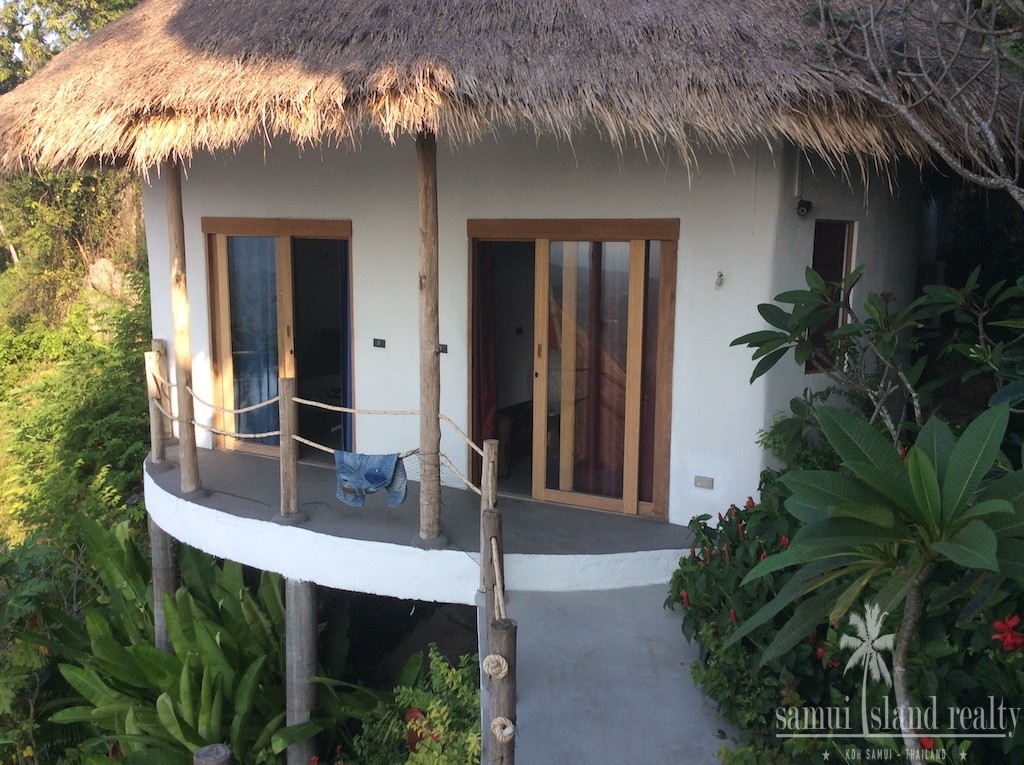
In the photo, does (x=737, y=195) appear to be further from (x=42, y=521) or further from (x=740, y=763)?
(x=42, y=521)

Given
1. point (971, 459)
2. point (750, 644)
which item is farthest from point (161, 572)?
point (971, 459)

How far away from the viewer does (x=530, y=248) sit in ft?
23.6

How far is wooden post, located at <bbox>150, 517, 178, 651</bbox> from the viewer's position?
5.95 meters

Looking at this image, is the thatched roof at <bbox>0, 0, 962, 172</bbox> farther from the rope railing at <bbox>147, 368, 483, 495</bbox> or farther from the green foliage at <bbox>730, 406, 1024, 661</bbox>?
the green foliage at <bbox>730, 406, 1024, 661</bbox>

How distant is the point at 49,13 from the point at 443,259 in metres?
14.3

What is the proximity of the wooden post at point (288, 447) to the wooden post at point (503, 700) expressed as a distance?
6.82 feet

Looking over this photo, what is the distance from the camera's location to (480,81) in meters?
3.99

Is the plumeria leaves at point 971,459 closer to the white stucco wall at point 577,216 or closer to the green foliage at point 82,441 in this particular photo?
the white stucco wall at point 577,216

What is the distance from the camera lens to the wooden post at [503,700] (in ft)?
9.43

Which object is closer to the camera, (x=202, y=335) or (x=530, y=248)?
(x=202, y=335)

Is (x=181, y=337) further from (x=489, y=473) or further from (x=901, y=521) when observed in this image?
(x=901, y=521)

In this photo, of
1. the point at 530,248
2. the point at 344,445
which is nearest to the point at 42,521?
the point at 344,445

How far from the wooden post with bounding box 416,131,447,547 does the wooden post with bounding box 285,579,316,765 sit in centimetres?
96

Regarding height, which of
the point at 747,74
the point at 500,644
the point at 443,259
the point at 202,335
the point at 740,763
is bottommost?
the point at 740,763
